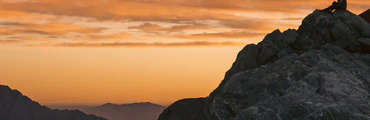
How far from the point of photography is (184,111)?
310 ft

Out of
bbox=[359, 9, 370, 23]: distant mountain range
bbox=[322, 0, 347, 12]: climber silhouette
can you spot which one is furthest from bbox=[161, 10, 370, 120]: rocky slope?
bbox=[359, 9, 370, 23]: distant mountain range

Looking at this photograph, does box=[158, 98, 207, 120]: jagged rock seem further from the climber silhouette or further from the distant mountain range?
the distant mountain range

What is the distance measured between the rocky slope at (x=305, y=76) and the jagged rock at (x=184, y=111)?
0.85 m

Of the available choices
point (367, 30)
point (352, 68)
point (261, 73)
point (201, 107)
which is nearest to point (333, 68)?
point (352, 68)

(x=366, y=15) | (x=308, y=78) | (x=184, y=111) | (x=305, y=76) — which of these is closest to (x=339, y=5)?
(x=366, y=15)

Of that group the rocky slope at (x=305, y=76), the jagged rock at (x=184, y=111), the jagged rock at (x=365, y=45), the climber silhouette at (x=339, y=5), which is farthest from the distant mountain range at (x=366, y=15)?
the jagged rock at (x=184, y=111)

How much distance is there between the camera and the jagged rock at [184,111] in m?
93.8

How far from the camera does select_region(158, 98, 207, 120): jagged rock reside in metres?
93.8

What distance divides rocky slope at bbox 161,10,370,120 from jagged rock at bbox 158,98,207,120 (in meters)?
0.85

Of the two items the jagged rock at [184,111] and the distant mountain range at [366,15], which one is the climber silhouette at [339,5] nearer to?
the distant mountain range at [366,15]

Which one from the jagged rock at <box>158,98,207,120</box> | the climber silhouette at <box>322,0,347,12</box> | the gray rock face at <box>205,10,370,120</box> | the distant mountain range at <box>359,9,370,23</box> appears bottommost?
the jagged rock at <box>158,98,207,120</box>

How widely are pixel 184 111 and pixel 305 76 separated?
89.0 ft

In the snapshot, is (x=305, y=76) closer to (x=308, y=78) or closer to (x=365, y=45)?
(x=308, y=78)

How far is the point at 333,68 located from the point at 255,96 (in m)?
10.2
